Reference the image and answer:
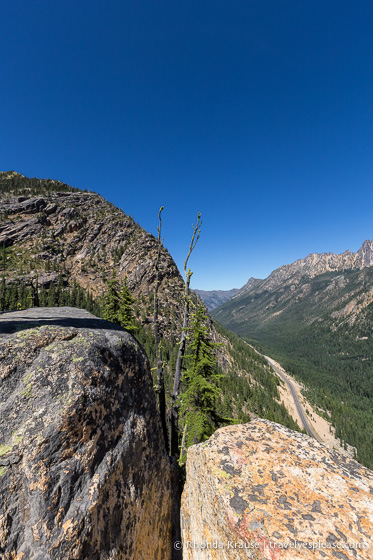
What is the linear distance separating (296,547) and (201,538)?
10.6 ft

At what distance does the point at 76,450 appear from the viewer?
4.50m

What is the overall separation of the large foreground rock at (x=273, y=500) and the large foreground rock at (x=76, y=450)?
5.27ft

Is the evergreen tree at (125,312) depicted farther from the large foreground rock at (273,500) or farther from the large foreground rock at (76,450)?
the large foreground rock at (273,500)

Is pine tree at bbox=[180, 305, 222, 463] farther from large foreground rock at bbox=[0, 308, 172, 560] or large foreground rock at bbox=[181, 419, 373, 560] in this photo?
large foreground rock at bbox=[0, 308, 172, 560]

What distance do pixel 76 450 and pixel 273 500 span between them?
15.4 ft

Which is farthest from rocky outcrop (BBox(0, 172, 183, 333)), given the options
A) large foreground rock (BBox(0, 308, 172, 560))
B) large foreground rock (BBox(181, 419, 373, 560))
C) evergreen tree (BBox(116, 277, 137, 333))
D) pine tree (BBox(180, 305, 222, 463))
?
large foreground rock (BBox(0, 308, 172, 560))

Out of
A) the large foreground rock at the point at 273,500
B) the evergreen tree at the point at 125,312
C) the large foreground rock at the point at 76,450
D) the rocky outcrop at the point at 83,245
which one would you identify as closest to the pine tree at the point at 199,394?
the large foreground rock at the point at 273,500

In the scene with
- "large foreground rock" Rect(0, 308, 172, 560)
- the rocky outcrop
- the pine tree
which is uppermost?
the rocky outcrop

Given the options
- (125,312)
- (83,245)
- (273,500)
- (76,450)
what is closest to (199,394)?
(273,500)

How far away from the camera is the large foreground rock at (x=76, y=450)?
3.69 meters

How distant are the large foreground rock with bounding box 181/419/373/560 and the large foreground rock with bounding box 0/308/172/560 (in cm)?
161

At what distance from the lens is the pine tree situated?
14.8 metres

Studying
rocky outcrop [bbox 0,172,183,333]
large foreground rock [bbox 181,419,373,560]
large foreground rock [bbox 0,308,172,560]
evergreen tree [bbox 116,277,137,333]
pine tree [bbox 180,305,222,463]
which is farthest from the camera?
rocky outcrop [bbox 0,172,183,333]

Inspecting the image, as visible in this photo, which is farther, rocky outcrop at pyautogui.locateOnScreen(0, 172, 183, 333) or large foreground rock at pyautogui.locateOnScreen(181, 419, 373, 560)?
rocky outcrop at pyautogui.locateOnScreen(0, 172, 183, 333)
